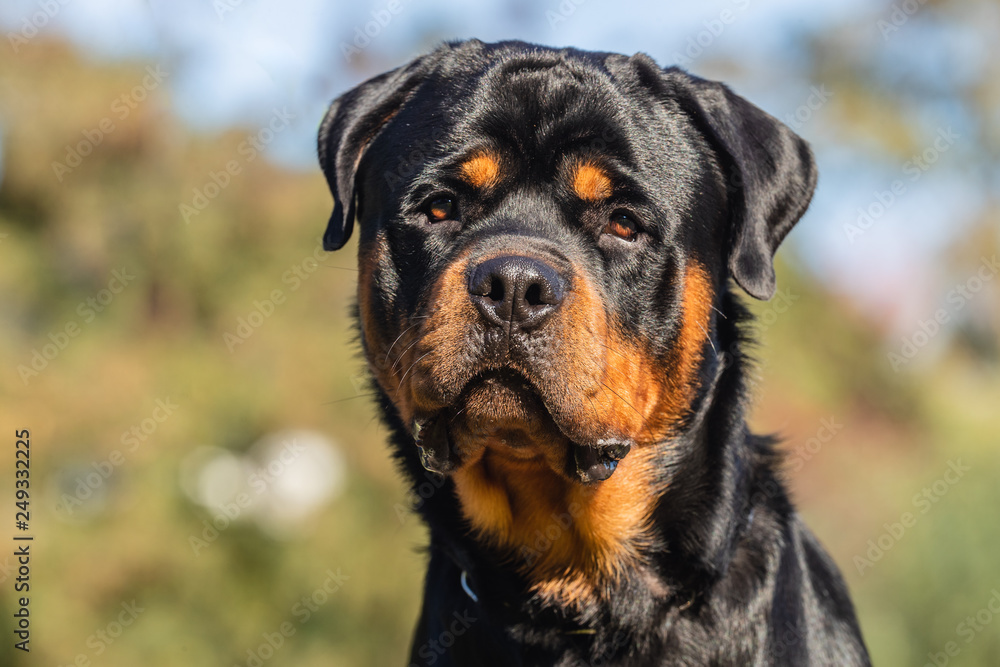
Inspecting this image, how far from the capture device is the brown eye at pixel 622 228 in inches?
98.9

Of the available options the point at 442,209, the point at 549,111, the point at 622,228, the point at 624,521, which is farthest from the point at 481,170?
the point at 624,521

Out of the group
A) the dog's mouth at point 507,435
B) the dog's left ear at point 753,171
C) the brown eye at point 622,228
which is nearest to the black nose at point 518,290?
the dog's mouth at point 507,435

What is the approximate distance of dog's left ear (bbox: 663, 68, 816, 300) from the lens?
2.63 meters

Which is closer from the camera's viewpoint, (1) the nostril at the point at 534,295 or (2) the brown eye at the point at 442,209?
(1) the nostril at the point at 534,295

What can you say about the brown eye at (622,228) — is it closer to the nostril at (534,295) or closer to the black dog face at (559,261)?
the black dog face at (559,261)

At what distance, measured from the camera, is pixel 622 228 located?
2514 mm

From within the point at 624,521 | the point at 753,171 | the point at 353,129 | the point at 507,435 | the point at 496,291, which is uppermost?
the point at 753,171

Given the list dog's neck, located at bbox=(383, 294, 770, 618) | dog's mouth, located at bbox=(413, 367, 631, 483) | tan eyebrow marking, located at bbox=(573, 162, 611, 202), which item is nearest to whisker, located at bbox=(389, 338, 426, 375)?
dog's mouth, located at bbox=(413, 367, 631, 483)

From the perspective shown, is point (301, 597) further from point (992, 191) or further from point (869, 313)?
point (992, 191)

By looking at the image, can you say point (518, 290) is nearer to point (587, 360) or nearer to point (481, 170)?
point (587, 360)

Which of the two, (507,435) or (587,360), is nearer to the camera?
(587,360)

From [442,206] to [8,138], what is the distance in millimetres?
6222

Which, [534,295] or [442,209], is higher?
[534,295]

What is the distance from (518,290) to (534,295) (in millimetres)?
42
